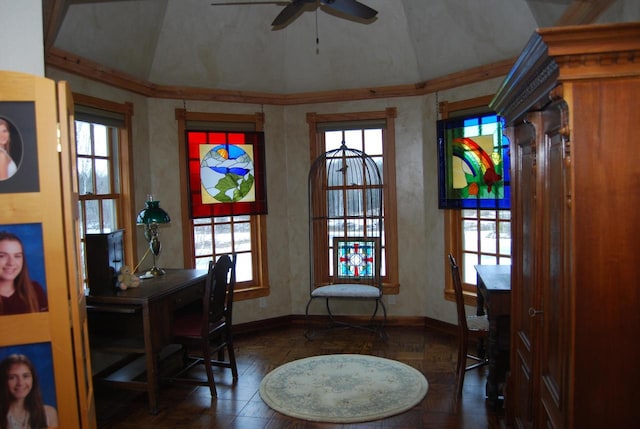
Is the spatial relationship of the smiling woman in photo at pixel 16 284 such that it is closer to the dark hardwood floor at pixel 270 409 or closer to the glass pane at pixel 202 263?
the dark hardwood floor at pixel 270 409

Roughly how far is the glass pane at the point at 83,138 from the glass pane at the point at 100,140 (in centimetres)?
7

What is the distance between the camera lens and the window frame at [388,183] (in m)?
5.71

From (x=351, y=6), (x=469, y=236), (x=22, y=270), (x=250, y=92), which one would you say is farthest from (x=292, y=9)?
(x=469, y=236)

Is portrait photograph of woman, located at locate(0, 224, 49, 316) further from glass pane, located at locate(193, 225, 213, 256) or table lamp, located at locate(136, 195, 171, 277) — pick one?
glass pane, located at locate(193, 225, 213, 256)

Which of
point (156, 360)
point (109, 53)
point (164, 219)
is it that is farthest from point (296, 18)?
point (156, 360)

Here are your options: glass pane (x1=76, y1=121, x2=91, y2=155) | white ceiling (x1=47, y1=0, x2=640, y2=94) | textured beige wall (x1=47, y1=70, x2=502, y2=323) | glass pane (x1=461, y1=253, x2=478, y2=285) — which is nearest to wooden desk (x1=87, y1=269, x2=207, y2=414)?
textured beige wall (x1=47, y1=70, x2=502, y2=323)

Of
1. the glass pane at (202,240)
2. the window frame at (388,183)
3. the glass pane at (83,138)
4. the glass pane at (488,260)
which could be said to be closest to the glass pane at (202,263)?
the glass pane at (202,240)

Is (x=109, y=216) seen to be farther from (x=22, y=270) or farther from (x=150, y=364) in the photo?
(x=22, y=270)

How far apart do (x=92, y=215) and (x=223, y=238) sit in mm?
1574

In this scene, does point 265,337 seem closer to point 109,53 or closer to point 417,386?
point 417,386

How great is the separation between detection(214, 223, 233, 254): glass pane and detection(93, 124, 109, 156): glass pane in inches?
58.4

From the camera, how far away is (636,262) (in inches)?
67.1

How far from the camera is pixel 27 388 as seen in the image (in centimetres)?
200

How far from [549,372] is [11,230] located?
2.22 metres
